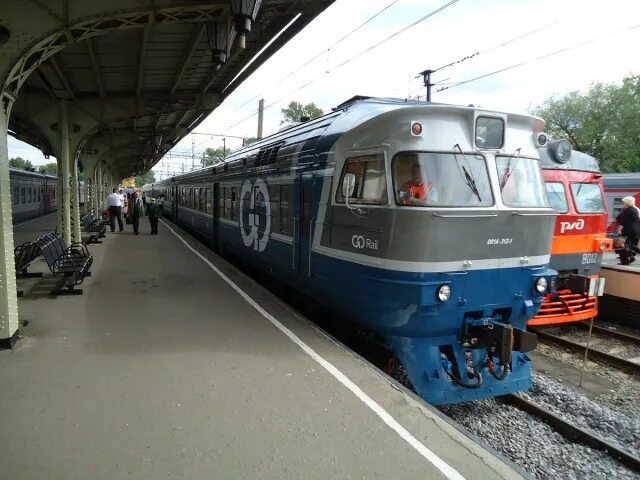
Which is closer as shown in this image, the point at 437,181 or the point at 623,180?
the point at 437,181

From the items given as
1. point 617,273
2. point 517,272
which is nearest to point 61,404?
point 517,272

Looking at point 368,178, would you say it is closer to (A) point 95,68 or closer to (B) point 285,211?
(B) point 285,211

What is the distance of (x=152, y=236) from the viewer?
18.0 meters

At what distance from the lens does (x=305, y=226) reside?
6.79 meters

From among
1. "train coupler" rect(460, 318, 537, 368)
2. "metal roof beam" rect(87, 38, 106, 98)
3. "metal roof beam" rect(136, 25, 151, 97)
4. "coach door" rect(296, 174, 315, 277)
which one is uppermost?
"metal roof beam" rect(136, 25, 151, 97)

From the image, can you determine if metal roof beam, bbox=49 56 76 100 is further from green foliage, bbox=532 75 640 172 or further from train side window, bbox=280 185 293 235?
green foliage, bbox=532 75 640 172

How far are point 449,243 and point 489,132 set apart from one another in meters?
1.42

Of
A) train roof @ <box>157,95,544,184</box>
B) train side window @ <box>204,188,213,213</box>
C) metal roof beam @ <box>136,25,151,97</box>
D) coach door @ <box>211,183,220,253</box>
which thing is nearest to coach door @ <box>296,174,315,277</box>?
train roof @ <box>157,95,544,184</box>

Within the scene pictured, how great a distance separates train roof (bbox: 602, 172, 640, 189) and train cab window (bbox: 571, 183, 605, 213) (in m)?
9.63

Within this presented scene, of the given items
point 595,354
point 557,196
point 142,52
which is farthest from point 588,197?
point 142,52

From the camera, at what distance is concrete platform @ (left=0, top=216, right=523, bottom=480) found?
3229mm

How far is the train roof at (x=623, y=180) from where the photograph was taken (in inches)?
671

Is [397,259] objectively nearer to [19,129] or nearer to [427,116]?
[427,116]

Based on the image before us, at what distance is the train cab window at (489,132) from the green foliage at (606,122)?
34288 mm
